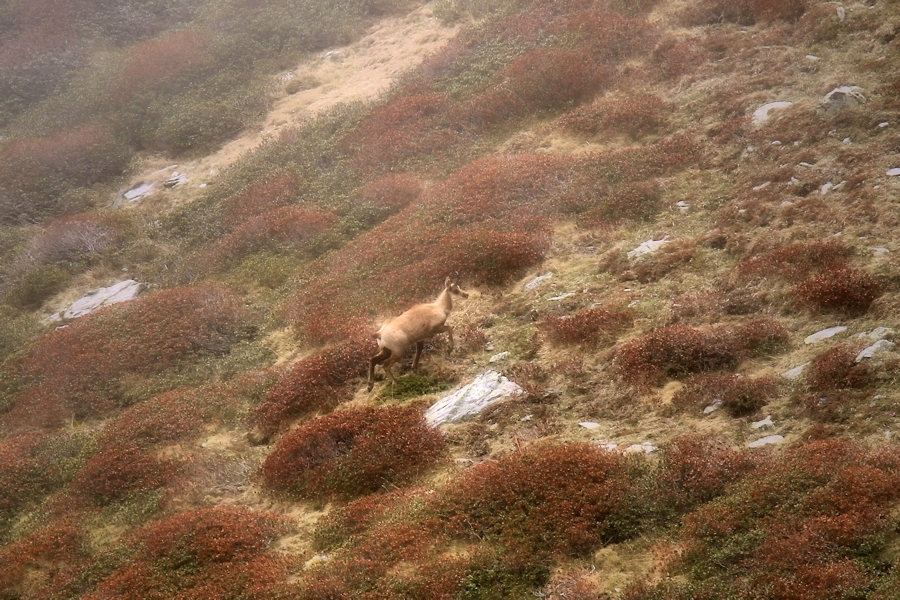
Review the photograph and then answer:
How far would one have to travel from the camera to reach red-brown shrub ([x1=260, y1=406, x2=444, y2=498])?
36.0ft

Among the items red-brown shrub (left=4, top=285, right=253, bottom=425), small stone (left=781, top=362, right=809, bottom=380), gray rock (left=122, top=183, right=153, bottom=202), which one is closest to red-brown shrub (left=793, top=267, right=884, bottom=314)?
small stone (left=781, top=362, right=809, bottom=380)

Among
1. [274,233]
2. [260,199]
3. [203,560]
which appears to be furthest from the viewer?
[260,199]

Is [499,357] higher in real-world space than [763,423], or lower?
lower

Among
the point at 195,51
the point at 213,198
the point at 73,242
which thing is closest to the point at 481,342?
the point at 213,198

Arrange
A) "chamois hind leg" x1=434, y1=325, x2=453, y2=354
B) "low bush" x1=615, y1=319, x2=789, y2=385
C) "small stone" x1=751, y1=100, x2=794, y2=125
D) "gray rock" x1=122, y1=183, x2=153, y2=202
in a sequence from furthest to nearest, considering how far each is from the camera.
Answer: "gray rock" x1=122, y1=183, x2=153, y2=202 → "small stone" x1=751, y1=100, x2=794, y2=125 → "chamois hind leg" x1=434, y1=325, x2=453, y2=354 → "low bush" x1=615, y1=319, x2=789, y2=385

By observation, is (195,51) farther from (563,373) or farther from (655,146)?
(563,373)

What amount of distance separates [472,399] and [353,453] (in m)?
2.01

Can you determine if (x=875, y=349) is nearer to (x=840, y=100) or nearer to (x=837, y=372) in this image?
(x=837, y=372)

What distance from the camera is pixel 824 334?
10.4 m

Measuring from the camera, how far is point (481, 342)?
1345 centimetres

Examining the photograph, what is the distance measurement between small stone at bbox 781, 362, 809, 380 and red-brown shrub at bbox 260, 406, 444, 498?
4.88m

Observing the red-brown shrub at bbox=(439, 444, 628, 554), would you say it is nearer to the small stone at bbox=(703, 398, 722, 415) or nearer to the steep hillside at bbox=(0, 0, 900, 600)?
the steep hillside at bbox=(0, 0, 900, 600)

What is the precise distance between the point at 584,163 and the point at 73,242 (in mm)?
16170

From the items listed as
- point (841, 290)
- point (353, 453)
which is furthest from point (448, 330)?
point (841, 290)
